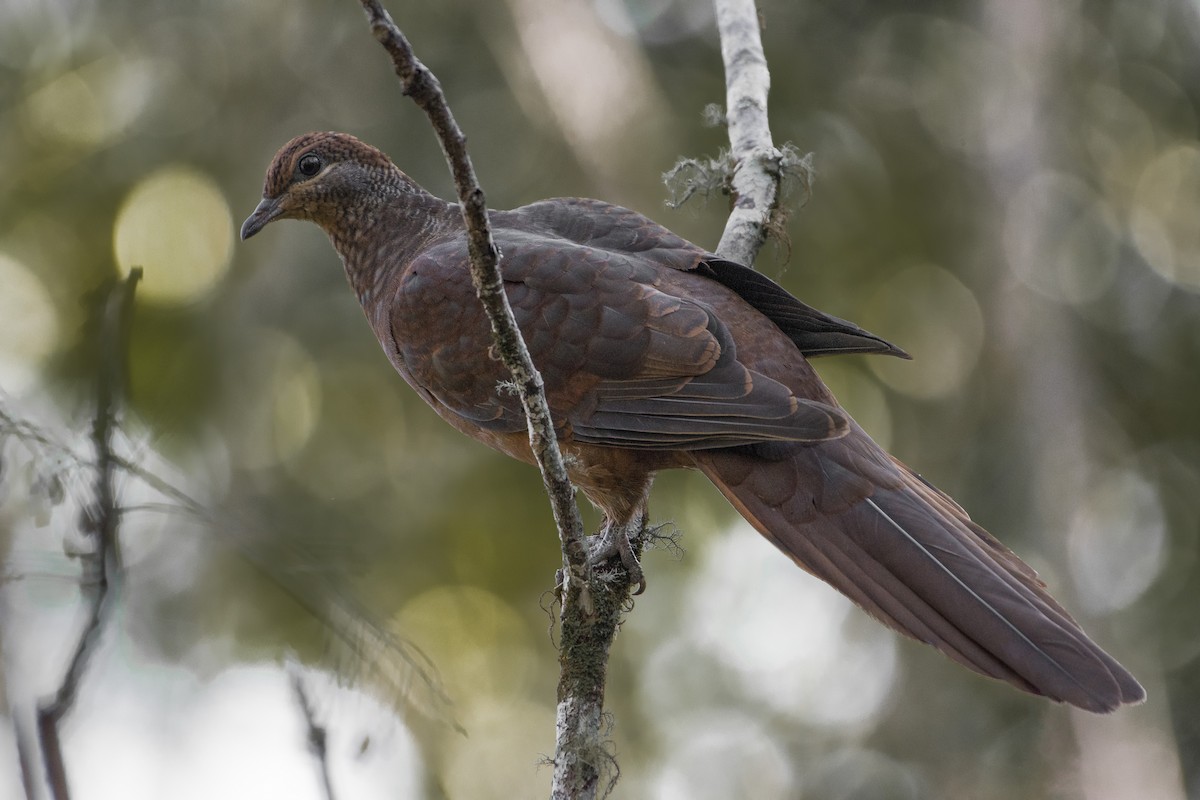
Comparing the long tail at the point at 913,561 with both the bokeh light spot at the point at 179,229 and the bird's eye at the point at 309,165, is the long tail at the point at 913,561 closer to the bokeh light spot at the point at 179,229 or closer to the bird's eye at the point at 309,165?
the bird's eye at the point at 309,165

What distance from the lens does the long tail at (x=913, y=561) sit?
2.64 m

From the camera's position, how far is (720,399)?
318 cm

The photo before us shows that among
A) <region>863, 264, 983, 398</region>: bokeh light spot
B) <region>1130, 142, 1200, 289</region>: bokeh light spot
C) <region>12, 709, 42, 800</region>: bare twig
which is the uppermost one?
<region>1130, 142, 1200, 289</region>: bokeh light spot

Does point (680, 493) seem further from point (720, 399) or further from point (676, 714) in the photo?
point (720, 399)

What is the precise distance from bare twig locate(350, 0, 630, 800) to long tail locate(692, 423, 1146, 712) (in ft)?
1.83

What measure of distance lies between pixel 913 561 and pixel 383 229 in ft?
7.69

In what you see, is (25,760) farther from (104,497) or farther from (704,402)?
(704,402)

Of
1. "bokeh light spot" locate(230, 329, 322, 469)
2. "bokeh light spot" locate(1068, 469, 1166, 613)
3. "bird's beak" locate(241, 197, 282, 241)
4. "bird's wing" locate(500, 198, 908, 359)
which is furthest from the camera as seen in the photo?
"bokeh light spot" locate(230, 329, 322, 469)

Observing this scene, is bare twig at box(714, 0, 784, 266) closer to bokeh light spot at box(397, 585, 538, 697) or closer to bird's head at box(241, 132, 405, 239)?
bird's head at box(241, 132, 405, 239)

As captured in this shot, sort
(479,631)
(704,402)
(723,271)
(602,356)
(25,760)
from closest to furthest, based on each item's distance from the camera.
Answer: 1. (25,760)
2. (704,402)
3. (602,356)
4. (723,271)
5. (479,631)

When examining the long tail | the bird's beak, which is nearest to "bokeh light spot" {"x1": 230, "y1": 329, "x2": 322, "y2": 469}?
the bird's beak

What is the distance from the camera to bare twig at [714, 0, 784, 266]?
393cm

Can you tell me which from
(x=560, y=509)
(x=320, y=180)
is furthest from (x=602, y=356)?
(x=320, y=180)

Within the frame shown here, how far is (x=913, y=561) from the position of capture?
288 cm
